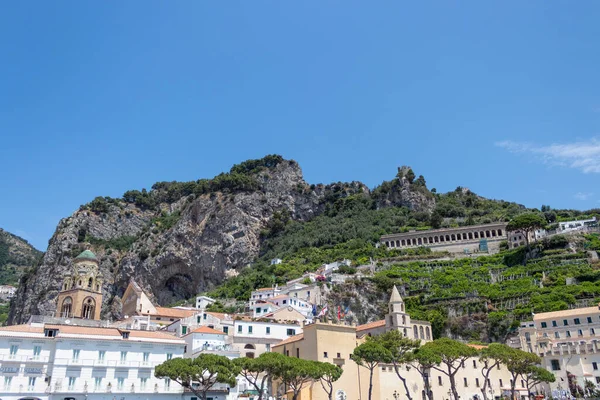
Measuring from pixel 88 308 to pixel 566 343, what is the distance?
208ft

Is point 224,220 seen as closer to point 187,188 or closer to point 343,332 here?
point 187,188

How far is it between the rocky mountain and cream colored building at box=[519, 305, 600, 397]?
237 feet

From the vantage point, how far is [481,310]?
259ft

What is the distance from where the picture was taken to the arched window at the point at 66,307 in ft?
245

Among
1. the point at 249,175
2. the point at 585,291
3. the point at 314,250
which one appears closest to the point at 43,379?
the point at 585,291

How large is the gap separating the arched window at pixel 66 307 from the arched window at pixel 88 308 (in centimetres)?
170

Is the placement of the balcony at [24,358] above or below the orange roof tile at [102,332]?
below

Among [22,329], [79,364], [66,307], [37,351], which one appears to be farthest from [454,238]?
[22,329]

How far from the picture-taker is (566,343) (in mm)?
62875

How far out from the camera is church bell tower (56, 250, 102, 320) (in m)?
74.9

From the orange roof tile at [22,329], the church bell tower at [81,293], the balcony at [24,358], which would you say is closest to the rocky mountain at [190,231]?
the church bell tower at [81,293]

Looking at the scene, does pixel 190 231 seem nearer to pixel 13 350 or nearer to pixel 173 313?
pixel 173 313

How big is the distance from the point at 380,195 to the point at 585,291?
Result: 246 feet

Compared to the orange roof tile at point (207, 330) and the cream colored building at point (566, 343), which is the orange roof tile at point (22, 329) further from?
the cream colored building at point (566, 343)
